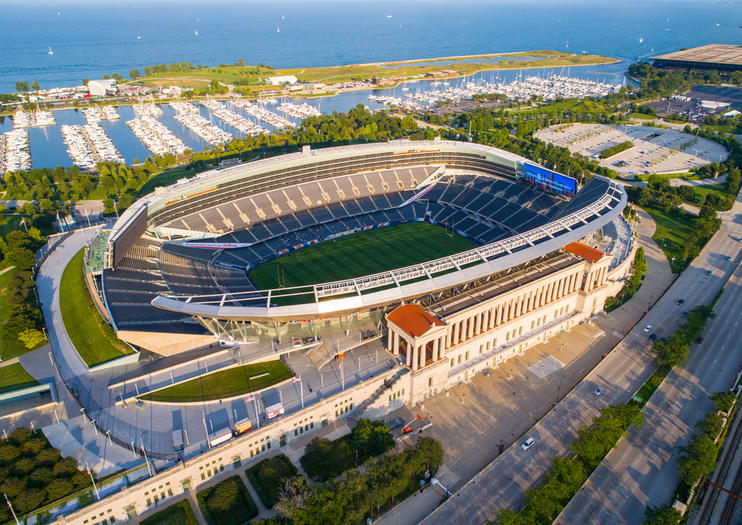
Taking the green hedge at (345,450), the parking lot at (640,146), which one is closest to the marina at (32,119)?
the parking lot at (640,146)

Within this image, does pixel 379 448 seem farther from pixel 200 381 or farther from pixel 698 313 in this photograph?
pixel 698 313

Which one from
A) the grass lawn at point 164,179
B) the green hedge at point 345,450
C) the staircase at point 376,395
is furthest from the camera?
the grass lawn at point 164,179

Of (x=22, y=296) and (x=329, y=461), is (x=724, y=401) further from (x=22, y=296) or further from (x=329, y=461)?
(x=22, y=296)

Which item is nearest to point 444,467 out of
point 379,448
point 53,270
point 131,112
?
point 379,448

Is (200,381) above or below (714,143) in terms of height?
above

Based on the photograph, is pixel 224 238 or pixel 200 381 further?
pixel 224 238

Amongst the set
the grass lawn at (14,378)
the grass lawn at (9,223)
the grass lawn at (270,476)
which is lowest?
the grass lawn at (270,476)

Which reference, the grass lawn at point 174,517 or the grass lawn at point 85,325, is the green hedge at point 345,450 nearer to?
the grass lawn at point 174,517
